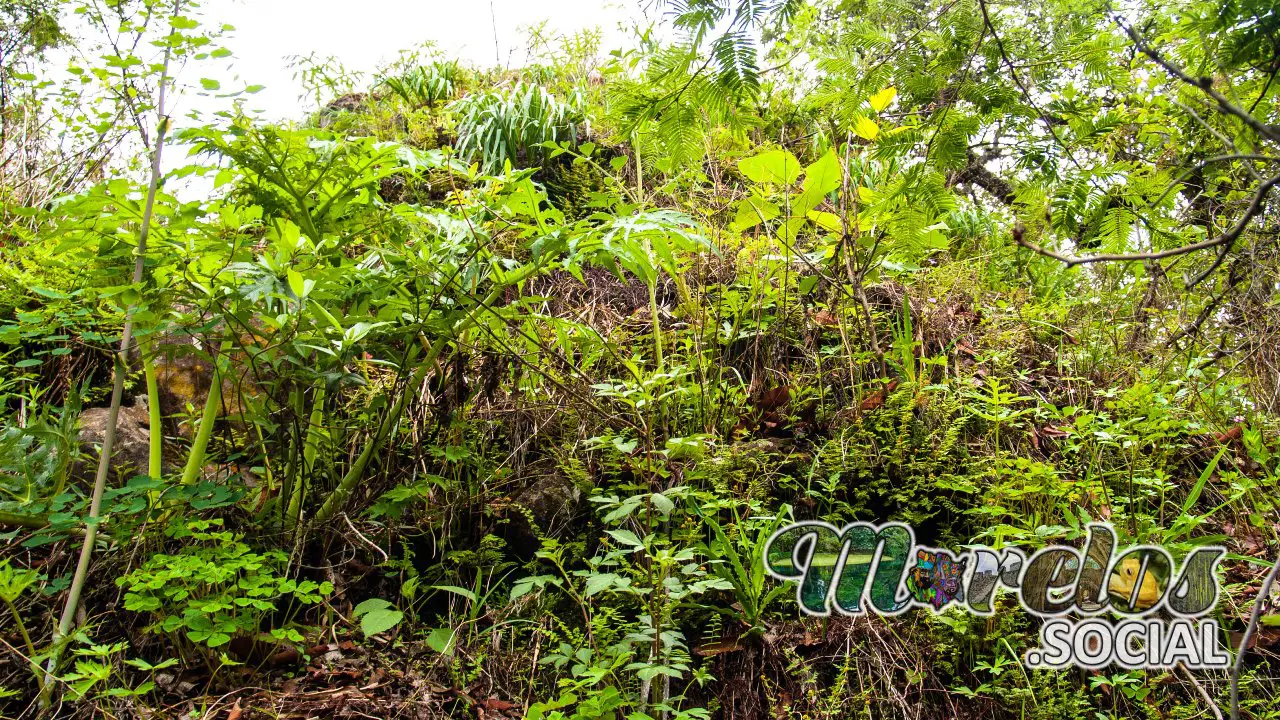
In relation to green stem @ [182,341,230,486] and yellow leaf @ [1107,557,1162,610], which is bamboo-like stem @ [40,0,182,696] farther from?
yellow leaf @ [1107,557,1162,610]

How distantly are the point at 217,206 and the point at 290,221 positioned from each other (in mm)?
188

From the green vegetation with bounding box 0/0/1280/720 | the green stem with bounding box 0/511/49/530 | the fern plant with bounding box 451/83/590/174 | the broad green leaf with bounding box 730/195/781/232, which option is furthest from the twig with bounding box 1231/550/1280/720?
the fern plant with bounding box 451/83/590/174

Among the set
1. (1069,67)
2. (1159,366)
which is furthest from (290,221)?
(1159,366)

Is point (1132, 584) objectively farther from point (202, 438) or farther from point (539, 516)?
point (202, 438)

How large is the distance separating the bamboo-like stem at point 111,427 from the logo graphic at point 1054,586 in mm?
1778

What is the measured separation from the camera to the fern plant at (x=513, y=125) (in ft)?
14.5

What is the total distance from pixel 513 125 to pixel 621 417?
9.20 ft

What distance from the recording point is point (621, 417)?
226 centimetres

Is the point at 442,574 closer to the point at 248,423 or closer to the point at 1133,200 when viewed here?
the point at 248,423

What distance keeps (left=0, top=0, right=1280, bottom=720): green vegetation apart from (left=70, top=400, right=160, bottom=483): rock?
0.02 meters

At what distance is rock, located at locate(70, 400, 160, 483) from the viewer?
2.21 m

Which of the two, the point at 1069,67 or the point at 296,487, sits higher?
the point at 1069,67

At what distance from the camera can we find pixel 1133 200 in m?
1.46

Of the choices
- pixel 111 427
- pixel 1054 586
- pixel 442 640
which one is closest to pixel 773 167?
pixel 1054 586
